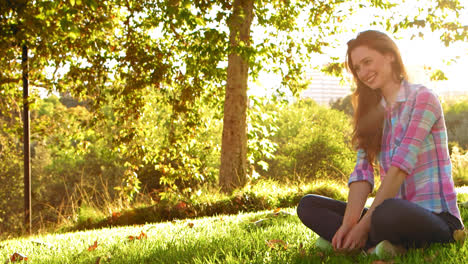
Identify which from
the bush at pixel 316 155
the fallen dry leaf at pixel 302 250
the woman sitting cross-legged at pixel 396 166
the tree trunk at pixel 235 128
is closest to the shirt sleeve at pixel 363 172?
the woman sitting cross-legged at pixel 396 166

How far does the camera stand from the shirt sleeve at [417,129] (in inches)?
103

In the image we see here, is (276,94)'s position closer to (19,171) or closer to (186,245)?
(186,245)

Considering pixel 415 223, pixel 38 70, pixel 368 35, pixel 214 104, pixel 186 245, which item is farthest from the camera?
pixel 214 104

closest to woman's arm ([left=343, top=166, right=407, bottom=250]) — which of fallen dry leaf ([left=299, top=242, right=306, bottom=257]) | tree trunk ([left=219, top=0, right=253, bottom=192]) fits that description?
fallen dry leaf ([left=299, top=242, right=306, bottom=257])

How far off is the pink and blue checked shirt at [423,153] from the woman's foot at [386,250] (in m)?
0.32

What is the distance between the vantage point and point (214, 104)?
42.3 ft

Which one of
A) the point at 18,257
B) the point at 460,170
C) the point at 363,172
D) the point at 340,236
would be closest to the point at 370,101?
the point at 363,172

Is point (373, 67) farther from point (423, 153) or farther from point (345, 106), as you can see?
point (345, 106)

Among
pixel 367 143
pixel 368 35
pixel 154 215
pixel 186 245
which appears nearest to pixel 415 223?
pixel 367 143

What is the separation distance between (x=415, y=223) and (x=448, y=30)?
31.7 feet

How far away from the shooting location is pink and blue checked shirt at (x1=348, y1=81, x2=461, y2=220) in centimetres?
265

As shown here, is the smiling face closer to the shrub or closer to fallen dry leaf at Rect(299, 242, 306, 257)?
fallen dry leaf at Rect(299, 242, 306, 257)

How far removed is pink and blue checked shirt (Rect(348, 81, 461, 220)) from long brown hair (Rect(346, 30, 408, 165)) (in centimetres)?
21

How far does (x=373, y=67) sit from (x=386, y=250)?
3.86ft
